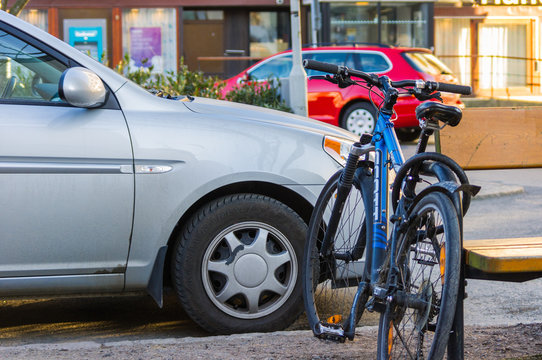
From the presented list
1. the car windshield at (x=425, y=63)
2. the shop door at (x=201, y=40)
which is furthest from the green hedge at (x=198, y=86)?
the shop door at (x=201, y=40)

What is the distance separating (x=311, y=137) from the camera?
4.71 metres

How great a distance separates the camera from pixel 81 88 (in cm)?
428

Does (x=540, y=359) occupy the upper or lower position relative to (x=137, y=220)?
lower

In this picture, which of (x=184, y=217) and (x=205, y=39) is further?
(x=205, y=39)

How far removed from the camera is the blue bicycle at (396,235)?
9.77ft

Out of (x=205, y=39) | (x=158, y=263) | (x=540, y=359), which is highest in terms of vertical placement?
(x=205, y=39)

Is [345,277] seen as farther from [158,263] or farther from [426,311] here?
[426,311]

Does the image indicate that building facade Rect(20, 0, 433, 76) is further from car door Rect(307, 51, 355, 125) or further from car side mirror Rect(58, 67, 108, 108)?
car side mirror Rect(58, 67, 108, 108)

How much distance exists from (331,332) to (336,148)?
3.77 feet

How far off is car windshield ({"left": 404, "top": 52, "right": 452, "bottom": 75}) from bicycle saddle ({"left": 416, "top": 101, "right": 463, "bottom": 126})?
13.5 meters

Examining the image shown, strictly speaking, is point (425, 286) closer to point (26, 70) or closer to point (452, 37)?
point (26, 70)

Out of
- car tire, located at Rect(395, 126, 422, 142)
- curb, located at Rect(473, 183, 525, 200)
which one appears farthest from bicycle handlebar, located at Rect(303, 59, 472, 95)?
car tire, located at Rect(395, 126, 422, 142)

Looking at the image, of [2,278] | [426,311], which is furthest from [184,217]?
[426,311]

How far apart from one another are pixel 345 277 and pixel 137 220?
0.99 meters
